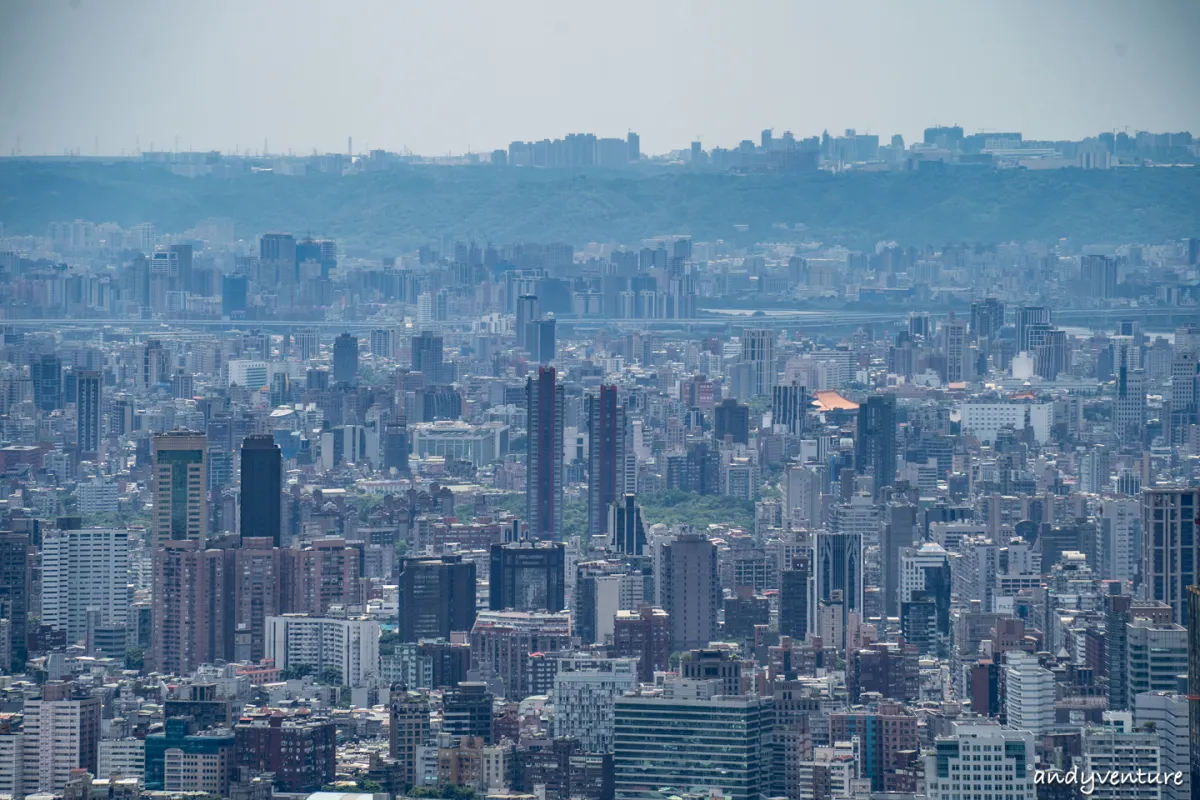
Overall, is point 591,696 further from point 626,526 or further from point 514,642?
point 626,526

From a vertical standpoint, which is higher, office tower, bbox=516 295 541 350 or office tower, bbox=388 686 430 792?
office tower, bbox=516 295 541 350

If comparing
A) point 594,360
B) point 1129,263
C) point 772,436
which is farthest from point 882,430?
point 1129,263

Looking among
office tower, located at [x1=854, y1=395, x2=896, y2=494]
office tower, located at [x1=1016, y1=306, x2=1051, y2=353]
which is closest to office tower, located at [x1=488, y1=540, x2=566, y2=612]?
office tower, located at [x1=854, y1=395, x2=896, y2=494]

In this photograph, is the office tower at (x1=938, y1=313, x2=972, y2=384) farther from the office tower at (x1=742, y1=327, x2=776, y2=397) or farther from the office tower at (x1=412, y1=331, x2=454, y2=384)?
the office tower at (x1=412, y1=331, x2=454, y2=384)

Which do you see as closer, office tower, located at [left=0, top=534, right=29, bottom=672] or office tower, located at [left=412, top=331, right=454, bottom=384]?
office tower, located at [left=0, top=534, right=29, bottom=672]

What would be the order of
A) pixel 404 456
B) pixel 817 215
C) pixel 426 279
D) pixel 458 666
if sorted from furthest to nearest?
pixel 817 215 → pixel 426 279 → pixel 404 456 → pixel 458 666

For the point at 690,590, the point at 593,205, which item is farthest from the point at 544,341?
the point at 690,590

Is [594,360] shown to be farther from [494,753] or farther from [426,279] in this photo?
[494,753]
